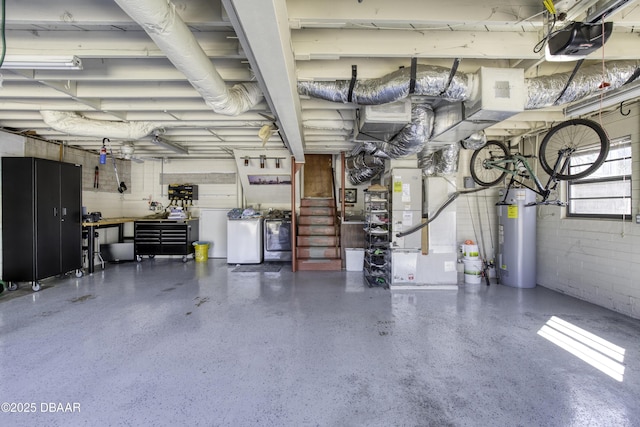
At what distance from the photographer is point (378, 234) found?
4.72m

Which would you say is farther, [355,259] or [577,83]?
[355,259]

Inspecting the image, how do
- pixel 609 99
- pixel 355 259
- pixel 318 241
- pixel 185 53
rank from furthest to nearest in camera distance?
pixel 318 241 → pixel 355 259 → pixel 609 99 → pixel 185 53

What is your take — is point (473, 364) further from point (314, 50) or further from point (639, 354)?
point (314, 50)

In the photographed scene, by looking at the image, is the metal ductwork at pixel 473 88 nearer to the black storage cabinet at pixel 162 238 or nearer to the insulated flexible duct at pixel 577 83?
the insulated flexible duct at pixel 577 83

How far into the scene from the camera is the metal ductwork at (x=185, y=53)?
4.30ft

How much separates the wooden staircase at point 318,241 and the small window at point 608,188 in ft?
12.7

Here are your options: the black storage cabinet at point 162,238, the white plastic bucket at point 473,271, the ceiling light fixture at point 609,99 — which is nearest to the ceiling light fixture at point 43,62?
the ceiling light fixture at point 609,99

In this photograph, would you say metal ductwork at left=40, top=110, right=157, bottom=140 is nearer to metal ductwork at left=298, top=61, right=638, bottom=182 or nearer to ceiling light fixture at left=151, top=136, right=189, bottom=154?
ceiling light fixture at left=151, top=136, right=189, bottom=154

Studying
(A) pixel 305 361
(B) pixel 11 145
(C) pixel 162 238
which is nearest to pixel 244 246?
(C) pixel 162 238

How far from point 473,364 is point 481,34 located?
251cm

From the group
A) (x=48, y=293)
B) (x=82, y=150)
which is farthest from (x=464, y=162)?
(x=82, y=150)

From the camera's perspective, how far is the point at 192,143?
18.3 feet

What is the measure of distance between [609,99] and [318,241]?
15.3 feet

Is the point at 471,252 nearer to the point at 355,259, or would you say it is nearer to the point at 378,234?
the point at 378,234
